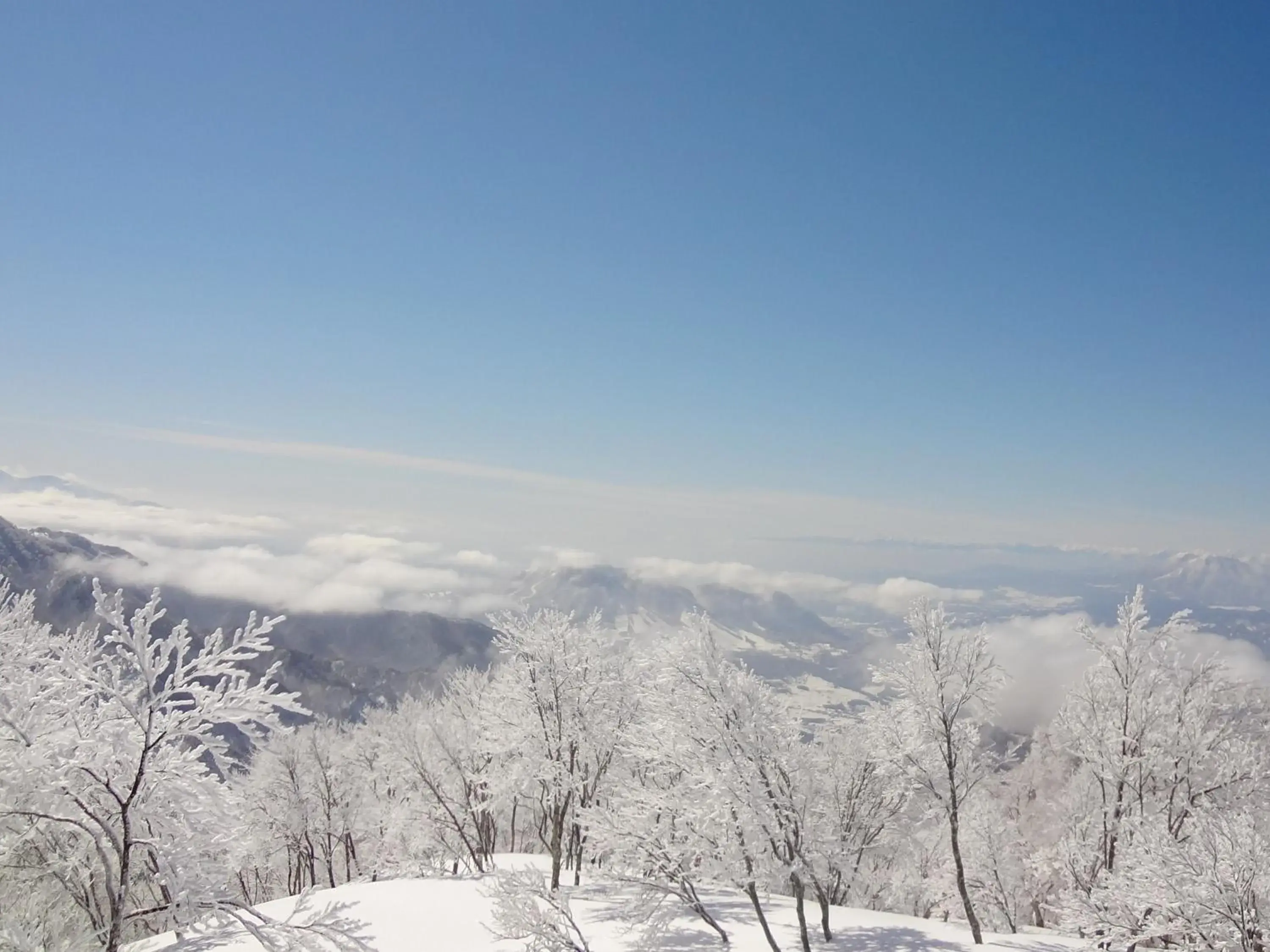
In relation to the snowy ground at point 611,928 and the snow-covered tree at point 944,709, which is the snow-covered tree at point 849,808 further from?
the snowy ground at point 611,928

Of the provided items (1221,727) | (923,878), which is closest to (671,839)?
(1221,727)

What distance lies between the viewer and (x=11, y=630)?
18922mm

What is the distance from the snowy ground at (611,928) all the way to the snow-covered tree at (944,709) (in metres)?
2.32

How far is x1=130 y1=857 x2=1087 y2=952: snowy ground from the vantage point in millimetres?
18000

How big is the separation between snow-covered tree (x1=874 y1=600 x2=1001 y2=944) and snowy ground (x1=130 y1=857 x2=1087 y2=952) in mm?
2316

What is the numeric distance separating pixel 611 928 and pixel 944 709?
40.3 ft

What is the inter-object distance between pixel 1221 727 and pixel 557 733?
855 inches

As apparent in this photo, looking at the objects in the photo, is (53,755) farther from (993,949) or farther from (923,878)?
(923,878)

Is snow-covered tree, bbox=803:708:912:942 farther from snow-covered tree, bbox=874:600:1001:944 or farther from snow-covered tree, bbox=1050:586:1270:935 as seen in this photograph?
snow-covered tree, bbox=1050:586:1270:935

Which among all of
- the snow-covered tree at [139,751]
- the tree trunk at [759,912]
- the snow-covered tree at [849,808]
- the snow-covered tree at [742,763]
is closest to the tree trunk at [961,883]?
the snow-covered tree at [849,808]

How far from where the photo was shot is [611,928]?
62.6ft

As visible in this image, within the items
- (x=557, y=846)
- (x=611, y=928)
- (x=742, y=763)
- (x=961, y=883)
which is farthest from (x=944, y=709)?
(x=557, y=846)

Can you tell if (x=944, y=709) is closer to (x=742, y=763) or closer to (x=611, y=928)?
(x=742, y=763)

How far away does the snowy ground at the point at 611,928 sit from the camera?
1800cm
